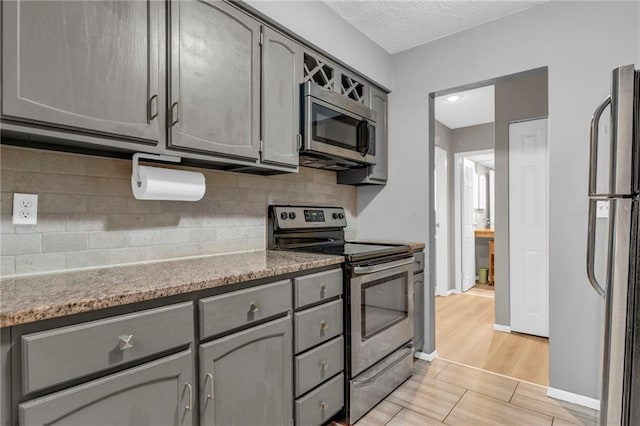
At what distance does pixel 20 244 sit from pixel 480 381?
2.64m

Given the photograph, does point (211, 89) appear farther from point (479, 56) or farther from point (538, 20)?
point (538, 20)

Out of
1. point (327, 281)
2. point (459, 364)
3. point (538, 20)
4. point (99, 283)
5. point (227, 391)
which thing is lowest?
point (459, 364)

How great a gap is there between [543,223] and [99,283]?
3.47 metres

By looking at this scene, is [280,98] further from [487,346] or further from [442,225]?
[442,225]

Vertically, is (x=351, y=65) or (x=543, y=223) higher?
(x=351, y=65)

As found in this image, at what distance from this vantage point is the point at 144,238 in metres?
1.64

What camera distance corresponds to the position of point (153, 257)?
167 cm

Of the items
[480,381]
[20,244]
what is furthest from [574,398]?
[20,244]

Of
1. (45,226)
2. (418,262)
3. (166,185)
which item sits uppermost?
(166,185)

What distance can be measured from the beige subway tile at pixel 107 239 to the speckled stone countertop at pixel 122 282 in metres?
0.11

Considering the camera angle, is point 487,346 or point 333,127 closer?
point 333,127

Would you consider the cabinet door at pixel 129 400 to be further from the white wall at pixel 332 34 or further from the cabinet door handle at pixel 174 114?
the white wall at pixel 332 34

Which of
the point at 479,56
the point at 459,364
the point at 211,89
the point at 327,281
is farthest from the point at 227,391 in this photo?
the point at 479,56

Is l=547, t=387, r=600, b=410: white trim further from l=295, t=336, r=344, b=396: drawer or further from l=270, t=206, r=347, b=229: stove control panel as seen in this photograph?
l=270, t=206, r=347, b=229: stove control panel
